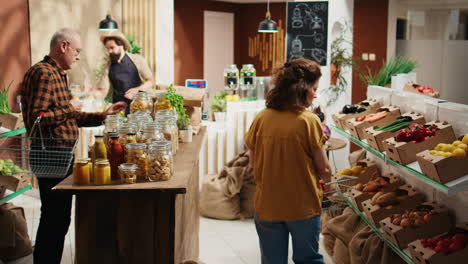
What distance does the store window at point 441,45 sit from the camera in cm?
914

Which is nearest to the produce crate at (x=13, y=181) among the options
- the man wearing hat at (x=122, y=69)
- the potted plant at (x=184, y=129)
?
the potted plant at (x=184, y=129)

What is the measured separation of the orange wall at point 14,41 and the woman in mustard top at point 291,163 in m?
4.86

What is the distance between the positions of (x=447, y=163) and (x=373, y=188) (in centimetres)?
129

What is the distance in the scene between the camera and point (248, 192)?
19.6ft

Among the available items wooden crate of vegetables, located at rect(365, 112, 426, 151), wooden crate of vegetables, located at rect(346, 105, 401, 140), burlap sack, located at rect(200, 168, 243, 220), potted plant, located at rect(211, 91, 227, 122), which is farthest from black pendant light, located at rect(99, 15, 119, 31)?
wooden crate of vegetables, located at rect(365, 112, 426, 151)

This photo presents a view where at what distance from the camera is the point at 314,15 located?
23.6ft

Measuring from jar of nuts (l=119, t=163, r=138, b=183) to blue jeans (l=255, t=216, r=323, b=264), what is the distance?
31.3 inches

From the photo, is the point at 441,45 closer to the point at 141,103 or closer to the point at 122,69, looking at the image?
the point at 122,69

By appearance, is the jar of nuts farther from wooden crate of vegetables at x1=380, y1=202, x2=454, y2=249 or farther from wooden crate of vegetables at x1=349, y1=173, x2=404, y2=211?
wooden crate of vegetables at x1=349, y1=173, x2=404, y2=211

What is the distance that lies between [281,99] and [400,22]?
8.31 m

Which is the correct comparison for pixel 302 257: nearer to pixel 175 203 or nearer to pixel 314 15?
pixel 175 203

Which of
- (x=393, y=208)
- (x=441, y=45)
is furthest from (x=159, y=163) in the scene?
(x=441, y=45)

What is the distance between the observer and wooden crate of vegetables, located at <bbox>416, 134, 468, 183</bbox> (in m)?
2.82

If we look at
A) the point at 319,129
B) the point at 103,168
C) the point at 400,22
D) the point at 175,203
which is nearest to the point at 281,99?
the point at 319,129
